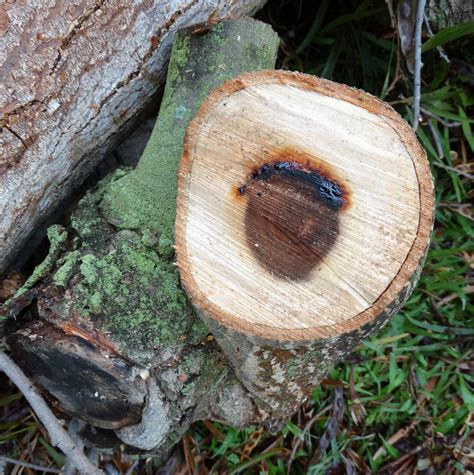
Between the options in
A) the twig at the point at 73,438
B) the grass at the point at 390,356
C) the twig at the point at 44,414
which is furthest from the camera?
the grass at the point at 390,356

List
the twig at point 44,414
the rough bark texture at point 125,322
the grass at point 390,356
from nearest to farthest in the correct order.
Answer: the rough bark texture at point 125,322
the twig at point 44,414
the grass at point 390,356

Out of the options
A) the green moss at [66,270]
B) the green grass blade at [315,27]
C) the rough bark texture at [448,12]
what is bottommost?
the rough bark texture at [448,12]

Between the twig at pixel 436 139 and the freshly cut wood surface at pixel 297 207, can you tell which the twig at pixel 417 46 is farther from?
the freshly cut wood surface at pixel 297 207

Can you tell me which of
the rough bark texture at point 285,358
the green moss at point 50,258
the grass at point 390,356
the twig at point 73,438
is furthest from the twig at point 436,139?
the twig at point 73,438

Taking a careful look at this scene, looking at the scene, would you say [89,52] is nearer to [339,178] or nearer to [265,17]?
[339,178]

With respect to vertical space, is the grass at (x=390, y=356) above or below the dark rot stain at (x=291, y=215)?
below

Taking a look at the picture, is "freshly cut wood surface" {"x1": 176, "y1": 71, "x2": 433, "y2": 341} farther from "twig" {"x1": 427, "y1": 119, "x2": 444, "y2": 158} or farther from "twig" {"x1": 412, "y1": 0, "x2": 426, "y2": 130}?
"twig" {"x1": 427, "y1": 119, "x2": 444, "y2": 158}

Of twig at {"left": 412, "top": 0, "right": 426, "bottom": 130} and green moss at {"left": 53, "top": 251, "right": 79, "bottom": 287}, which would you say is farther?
twig at {"left": 412, "top": 0, "right": 426, "bottom": 130}

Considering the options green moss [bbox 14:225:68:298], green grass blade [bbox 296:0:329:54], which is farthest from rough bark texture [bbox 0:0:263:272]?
green grass blade [bbox 296:0:329:54]
